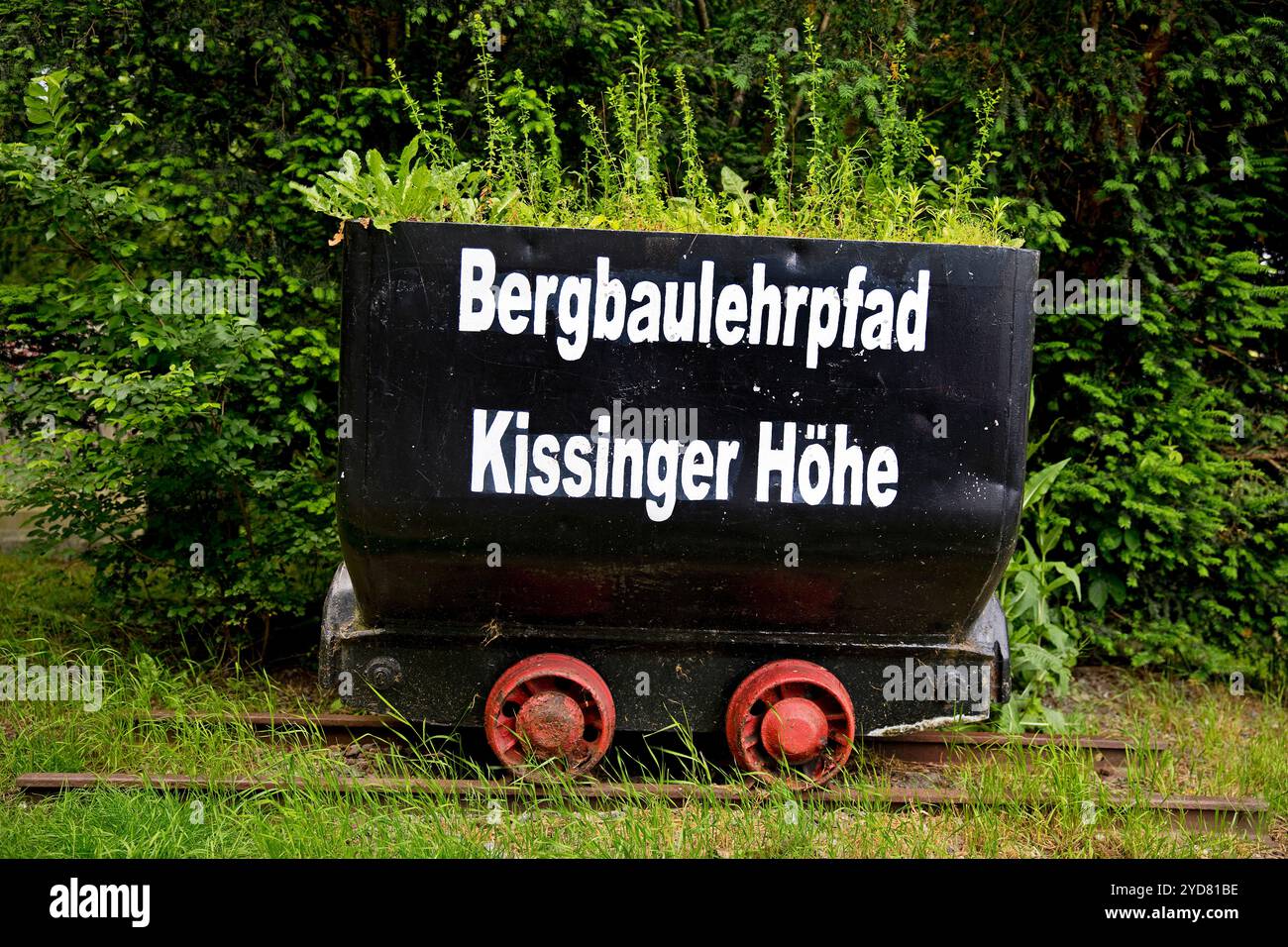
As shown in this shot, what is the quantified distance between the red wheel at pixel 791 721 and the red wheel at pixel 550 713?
476 mm

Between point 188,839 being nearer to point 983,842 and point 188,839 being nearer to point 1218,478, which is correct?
point 983,842

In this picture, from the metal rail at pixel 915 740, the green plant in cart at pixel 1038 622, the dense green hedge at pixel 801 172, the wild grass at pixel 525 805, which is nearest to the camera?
the wild grass at pixel 525 805

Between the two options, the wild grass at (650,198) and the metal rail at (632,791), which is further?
the metal rail at (632,791)

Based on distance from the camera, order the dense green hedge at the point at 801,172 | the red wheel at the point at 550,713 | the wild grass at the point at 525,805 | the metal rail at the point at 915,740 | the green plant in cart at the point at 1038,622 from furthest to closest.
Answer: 1. the dense green hedge at the point at 801,172
2. the green plant in cart at the point at 1038,622
3. the metal rail at the point at 915,740
4. the red wheel at the point at 550,713
5. the wild grass at the point at 525,805

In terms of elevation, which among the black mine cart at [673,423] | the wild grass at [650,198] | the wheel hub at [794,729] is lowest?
the wheel hub at [794,729]

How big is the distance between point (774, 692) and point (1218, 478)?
317 cm

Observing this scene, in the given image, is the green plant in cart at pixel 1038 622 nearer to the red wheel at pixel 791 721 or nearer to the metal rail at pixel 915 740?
the metal rail at pixel 915 740

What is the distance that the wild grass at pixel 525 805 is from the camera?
3080 millimetres

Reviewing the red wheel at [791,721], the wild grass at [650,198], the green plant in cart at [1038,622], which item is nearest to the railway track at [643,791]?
the red wheel at [791,721]

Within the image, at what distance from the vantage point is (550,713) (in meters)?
3.34

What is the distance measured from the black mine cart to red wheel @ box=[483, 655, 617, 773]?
0.05 ft

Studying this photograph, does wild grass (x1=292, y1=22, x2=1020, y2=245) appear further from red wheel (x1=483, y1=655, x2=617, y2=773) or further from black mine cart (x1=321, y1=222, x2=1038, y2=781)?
red wheel (x1=483, y1=655, x2=617, y2=773)

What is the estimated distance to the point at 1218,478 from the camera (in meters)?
5.09

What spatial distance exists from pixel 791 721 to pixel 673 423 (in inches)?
44.6
